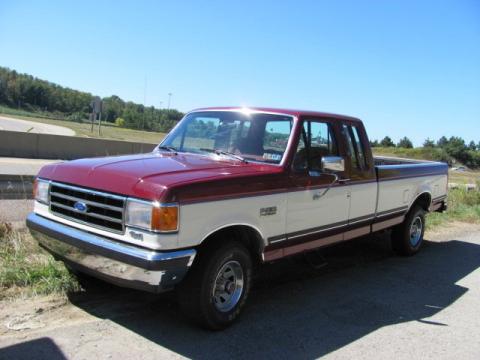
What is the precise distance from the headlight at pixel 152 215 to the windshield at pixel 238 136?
57.6 inches

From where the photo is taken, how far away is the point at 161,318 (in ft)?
14.7

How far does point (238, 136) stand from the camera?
528 centimetres

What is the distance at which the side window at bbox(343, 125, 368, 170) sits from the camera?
6.04m

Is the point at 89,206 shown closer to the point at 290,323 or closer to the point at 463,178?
the point at 290,323

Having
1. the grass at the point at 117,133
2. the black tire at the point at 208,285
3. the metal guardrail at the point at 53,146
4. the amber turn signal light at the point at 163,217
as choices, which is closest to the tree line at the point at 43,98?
the grass at the point at 117,133

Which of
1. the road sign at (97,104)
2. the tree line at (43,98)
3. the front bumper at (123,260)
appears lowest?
the front bumper at (123,260)

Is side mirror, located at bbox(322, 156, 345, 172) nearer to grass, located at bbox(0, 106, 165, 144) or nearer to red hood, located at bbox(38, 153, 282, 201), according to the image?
red hood, located at bbox(38, 153, 282, 201)

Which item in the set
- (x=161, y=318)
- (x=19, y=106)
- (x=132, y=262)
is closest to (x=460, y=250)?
(x=161, y=318)

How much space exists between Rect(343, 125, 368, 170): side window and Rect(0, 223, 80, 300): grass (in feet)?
11.6

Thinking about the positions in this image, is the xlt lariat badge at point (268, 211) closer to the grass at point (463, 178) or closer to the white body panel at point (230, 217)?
the white body panel at point (230, 217)

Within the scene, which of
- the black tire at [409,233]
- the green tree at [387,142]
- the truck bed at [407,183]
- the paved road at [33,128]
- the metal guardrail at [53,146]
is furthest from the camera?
the green tree at [387,142]

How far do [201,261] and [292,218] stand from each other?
1215 mm

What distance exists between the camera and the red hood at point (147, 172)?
3.78 m

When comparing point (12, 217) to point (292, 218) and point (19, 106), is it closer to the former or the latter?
point (292, 218)
